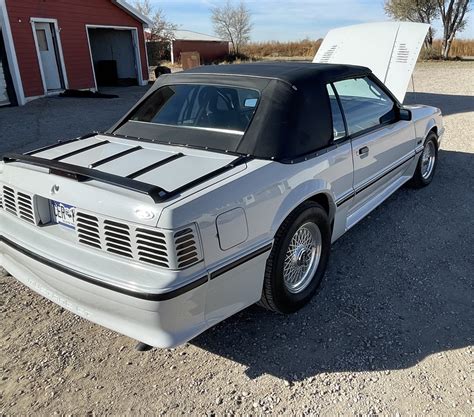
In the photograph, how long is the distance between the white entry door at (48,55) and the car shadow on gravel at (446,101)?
12.1m

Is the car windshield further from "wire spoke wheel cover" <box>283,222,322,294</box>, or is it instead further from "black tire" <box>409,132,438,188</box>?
"black tire" <box>409,132,438,188</box>

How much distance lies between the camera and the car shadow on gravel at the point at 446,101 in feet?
37.4

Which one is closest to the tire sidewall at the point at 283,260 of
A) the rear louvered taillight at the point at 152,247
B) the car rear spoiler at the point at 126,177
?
the car rear spoiler at the point at 126,177

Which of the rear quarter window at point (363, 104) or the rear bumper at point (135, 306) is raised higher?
the rear quarter window at point (363, 104)

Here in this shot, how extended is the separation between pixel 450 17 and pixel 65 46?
2922 centimetres

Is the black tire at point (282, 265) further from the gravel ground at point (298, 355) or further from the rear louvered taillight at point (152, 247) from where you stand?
the rear louvered taillight at point (152, 247)

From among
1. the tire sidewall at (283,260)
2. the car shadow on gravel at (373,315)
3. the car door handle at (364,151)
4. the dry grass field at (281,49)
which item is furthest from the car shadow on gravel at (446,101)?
the dry grass field at (281,49)

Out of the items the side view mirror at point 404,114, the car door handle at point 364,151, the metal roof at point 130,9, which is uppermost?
the metal roof at point 130,9

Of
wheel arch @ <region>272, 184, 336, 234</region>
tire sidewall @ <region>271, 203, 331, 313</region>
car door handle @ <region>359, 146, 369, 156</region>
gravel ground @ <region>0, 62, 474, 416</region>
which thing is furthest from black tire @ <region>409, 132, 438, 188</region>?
tire sidewall @ <region>271, 203, 331, 313</region>

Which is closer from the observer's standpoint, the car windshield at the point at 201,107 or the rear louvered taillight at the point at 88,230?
the rear louvered taillight at the point at 88,230

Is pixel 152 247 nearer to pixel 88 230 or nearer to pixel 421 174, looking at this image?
pixel 88 230

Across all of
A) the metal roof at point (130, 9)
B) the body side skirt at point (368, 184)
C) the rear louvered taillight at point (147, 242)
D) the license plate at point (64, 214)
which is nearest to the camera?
the rear louvered taillight at point (147, 242)

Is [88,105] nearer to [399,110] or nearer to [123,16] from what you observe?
[123,16]

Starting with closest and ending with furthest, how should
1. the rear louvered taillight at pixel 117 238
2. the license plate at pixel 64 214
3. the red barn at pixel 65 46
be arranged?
the rear louvered taillight at pixel 117 238, the license plate at pixel 64 214, the red barn at pixel 65 46
